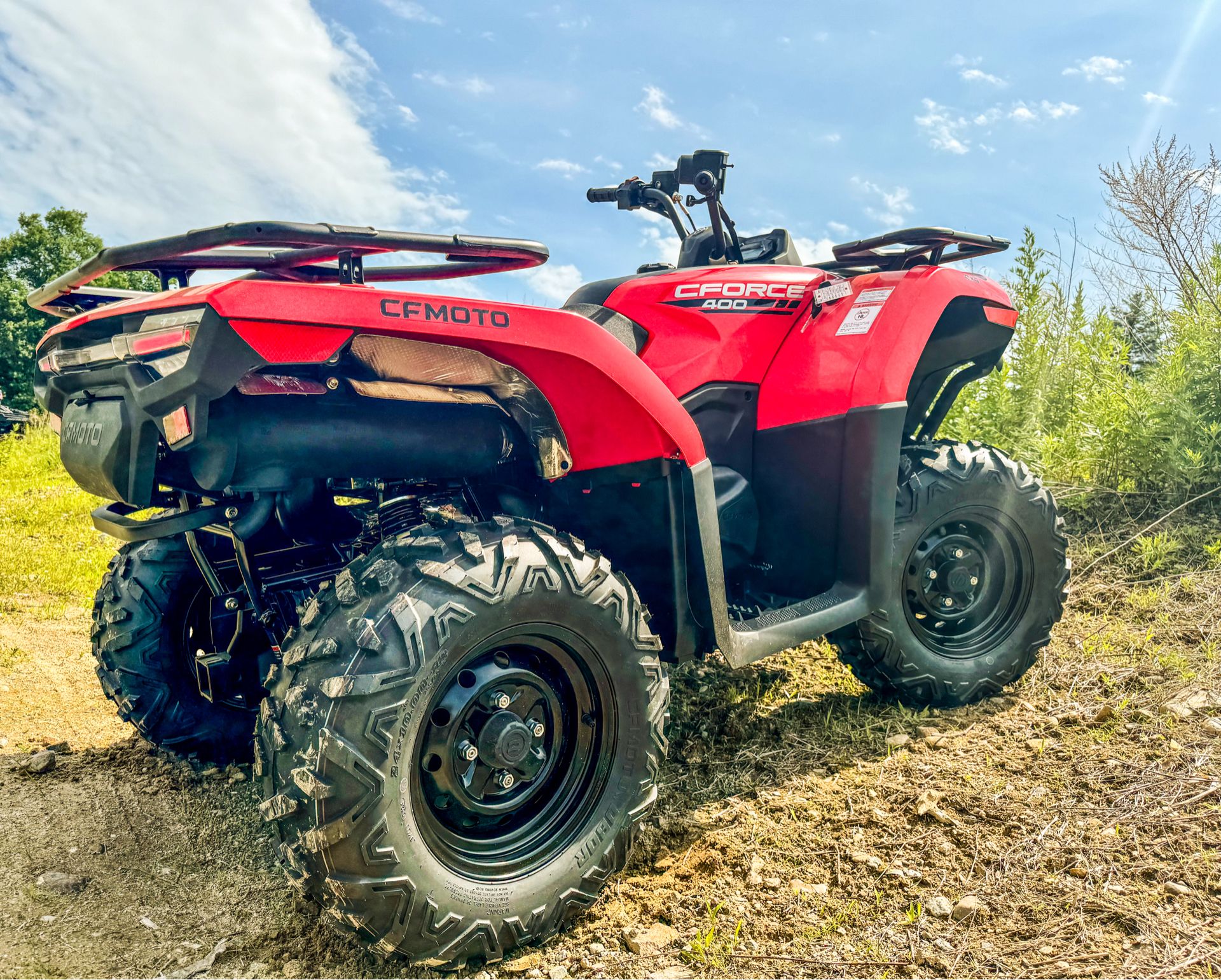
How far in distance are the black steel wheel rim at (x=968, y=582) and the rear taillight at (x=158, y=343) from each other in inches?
104

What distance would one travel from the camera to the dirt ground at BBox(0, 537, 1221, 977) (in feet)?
7.11

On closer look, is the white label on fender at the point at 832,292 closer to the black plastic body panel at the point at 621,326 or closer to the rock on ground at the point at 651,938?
the black plastic body panel at the point at 621,326

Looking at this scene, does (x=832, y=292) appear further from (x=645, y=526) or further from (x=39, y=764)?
(x=39, y=764)

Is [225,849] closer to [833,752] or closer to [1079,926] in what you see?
[833,752]

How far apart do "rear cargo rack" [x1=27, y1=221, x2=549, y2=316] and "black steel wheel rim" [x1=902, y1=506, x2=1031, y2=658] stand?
2078 millimetres

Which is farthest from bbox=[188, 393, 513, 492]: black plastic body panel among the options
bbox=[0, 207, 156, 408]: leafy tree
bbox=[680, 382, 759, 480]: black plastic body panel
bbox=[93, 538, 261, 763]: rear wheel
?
bbox=[0, 207, 156, 408]: leafy tree

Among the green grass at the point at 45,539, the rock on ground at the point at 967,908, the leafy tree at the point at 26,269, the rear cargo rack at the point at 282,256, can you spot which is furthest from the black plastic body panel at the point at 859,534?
the leafy tree at the point at 26,269

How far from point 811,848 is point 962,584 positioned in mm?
1421

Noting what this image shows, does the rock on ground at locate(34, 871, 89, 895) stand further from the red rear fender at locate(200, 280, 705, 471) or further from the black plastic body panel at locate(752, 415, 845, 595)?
the black plastic body panel at locate(752, 415, 845, 595)

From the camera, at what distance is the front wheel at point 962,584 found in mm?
3379

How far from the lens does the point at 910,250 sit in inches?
138

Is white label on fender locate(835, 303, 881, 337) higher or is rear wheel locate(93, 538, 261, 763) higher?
white label on fender locate(835, 303, 881, 337)

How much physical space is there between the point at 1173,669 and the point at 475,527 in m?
3.24

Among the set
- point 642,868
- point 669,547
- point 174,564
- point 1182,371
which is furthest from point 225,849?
point 1182,371
